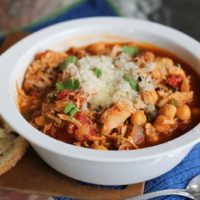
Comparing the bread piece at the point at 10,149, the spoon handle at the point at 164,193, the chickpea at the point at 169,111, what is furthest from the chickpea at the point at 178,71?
the bread piece at the point at 10,149

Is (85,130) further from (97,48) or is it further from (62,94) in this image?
(97,48)

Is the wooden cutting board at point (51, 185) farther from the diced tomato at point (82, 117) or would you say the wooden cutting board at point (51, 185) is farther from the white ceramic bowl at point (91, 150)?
the diced tomato at point (82, 117)

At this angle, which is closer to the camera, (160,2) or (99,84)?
(99,84)

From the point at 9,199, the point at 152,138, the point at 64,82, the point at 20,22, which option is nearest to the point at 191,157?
the point at 152,138

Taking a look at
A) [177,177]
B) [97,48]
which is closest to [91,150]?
[177,177]

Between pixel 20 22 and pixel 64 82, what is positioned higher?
pixel 64 82

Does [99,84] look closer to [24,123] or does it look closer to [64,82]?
[64,82]
